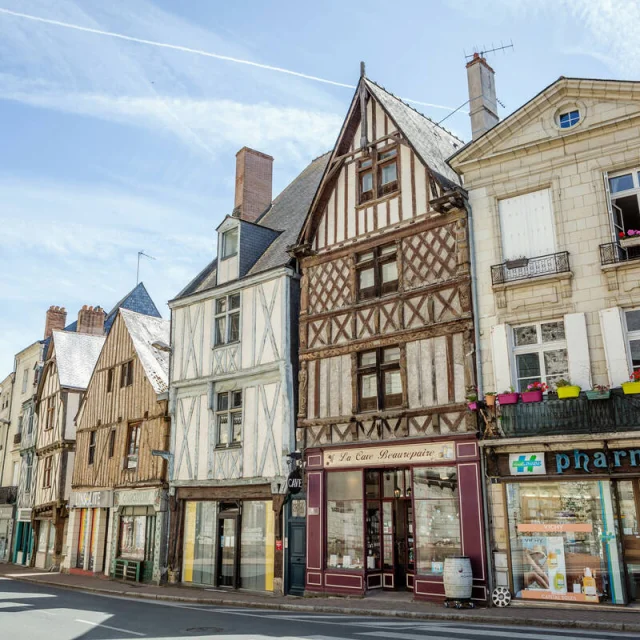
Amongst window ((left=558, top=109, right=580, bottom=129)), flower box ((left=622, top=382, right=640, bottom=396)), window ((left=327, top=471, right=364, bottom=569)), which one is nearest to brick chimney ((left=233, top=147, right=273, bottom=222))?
window ((left=327, top=471, right=364, bottom=569))

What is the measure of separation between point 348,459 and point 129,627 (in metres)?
6.10

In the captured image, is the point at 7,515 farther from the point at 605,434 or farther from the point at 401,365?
the point at 605,434

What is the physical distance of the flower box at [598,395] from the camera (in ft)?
36.8

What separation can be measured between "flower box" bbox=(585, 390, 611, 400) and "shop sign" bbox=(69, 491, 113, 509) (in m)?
15.5

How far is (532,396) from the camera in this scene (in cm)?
1205

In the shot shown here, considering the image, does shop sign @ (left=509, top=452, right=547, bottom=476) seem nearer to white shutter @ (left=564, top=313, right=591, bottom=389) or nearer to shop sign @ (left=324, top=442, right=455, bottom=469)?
shop sign @ (left=324, top=442, right=455, bottom=469)

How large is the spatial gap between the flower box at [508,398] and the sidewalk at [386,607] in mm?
3390

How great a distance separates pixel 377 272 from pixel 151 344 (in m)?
10.3

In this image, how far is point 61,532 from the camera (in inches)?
993

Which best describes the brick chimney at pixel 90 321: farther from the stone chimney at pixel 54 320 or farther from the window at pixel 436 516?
the window at pixel 436 516

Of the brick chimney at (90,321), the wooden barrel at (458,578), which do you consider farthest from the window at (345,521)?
the brick chimney at (90,321)

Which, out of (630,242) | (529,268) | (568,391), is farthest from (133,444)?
(630,242)

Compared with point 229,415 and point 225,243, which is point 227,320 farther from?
point 229,415

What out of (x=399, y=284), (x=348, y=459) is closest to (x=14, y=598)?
(x=348, y=459)
